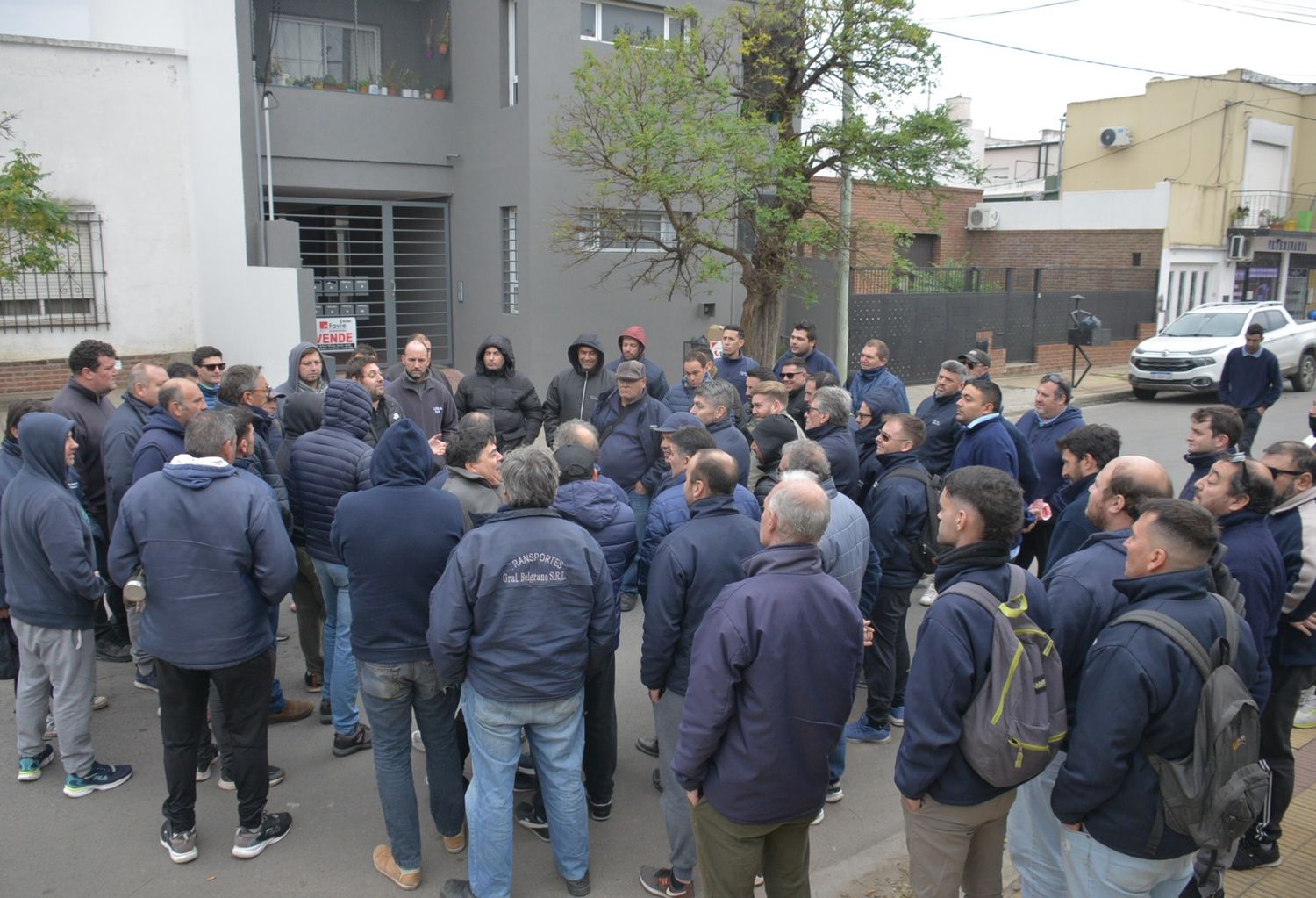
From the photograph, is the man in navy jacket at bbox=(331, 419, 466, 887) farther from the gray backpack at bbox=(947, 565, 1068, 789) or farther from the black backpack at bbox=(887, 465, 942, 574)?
the black backpack at bbox=(887, 465, 942, 574)

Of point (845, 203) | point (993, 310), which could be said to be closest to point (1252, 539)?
point (845, 203)

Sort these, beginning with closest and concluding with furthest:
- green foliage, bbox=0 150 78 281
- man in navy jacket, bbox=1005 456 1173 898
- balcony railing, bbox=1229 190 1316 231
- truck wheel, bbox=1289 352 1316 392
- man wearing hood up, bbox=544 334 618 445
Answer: man in navy jacket, bbox=1005 456 1173 898 → man wearing hood up, bbox=544 334 618 445 → green foliage, bbox=0 150 78 281 → truck wheel, bbox=1289 352 1316 392 → balcony railing, bbox=1229 190 1316 231

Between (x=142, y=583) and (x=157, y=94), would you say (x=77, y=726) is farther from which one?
(x=157, y=94)

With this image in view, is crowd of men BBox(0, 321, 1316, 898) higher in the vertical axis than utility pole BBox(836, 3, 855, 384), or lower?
lower

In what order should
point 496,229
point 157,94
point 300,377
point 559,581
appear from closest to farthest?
point 559,581 → point 300,377 → point 157,94 → point 496,229

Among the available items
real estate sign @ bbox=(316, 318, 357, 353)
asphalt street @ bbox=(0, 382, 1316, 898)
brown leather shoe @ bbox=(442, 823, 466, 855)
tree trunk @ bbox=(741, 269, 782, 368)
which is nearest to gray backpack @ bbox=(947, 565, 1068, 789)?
asphalt street @ bbox=(0, 382, 1316, 898)

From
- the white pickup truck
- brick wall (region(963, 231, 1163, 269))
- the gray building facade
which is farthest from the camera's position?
brick wall (region(963, 231, 1163, 269))

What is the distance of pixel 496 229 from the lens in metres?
15.8

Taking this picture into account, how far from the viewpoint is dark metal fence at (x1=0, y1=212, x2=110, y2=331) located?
12.4m

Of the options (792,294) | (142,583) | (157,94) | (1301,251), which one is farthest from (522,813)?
(1301,251)

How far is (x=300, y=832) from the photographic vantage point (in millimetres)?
4488

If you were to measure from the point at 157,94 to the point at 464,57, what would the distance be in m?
5.03

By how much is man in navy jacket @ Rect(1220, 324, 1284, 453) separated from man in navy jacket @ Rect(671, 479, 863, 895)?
10.0m

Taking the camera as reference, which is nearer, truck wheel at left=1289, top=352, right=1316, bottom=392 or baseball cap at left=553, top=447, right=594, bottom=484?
baseball cap at left=553, top=447, right=594, bottom=484
